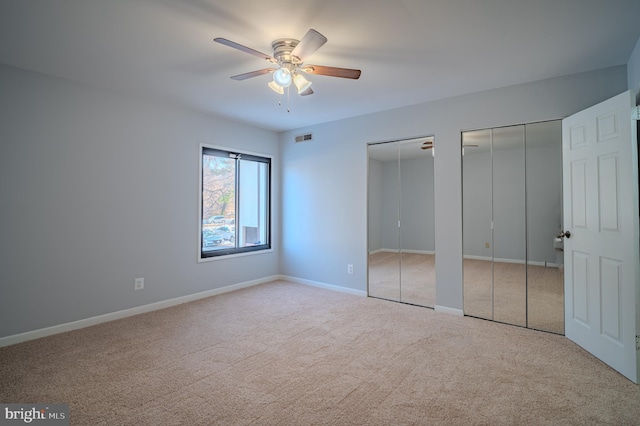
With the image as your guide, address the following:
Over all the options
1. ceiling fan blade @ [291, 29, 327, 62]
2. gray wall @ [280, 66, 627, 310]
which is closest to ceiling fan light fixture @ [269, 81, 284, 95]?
ceiling fan blade @ [291, 29, 327, 62]

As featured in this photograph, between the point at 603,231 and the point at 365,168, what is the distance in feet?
8.91

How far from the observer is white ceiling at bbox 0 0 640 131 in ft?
7.03

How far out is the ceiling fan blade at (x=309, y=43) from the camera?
204 centimetres

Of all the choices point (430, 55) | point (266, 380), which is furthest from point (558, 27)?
point (266, 380)

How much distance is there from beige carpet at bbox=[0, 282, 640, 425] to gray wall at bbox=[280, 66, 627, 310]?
1071 mm

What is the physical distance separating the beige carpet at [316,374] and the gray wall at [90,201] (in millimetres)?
442

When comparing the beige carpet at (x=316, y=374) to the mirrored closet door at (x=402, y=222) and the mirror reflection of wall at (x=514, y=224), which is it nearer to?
the mirror reflection of wall at (x=514, y=224)

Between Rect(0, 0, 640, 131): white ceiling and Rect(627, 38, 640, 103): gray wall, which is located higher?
Rect(0, 0, 640, 131): white ceiling

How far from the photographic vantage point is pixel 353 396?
217 centimetres

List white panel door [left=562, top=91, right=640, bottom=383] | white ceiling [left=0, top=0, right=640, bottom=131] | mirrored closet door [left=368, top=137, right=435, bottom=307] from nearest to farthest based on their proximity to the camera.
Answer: white ceiling [left=0, top=0, right=640, bottom=131] → white panel door [left=562, top=91, right=640, bottom=383] → mirrored closet door [left=368, top=137, right=435, bottom=307]

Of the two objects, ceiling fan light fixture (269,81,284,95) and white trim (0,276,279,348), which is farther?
white trim (0,276,279,348)

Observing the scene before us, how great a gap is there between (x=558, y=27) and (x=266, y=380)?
3.41m

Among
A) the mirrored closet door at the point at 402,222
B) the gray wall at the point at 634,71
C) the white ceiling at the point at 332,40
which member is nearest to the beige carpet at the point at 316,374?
the mirrored closet door at the point at 402,222

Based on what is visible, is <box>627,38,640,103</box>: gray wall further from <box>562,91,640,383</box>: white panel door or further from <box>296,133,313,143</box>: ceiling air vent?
<box>296,133,313,143</box>: ceiling air vent
